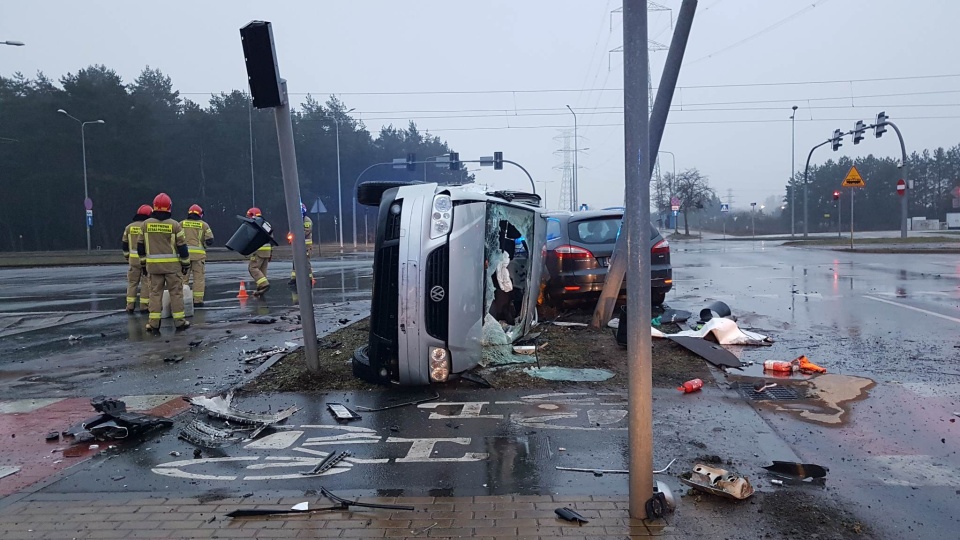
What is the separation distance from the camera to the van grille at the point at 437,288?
5.95 meters

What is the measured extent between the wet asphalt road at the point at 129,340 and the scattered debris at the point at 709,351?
484 centimetres

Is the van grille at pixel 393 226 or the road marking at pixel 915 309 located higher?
the van grille at pixel 393 226

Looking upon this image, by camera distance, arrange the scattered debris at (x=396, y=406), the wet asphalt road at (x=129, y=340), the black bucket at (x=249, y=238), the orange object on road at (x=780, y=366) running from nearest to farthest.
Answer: the scattered debris at (x=396, y=406) → the orange object on road at (x=780, y=366) → the wet asphalt road at (x=129, y=340) → the black bucket at (x=249, y=238)

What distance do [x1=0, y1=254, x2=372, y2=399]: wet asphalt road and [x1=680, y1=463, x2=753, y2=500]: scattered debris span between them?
4.93 m

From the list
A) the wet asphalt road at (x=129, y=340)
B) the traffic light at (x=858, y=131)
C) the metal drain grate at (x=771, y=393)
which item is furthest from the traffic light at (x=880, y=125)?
the metal drain grate at (x=771, y=393)

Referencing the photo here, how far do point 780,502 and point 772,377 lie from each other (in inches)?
126

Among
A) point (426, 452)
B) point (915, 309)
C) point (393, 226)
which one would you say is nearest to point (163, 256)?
point (393, 226)

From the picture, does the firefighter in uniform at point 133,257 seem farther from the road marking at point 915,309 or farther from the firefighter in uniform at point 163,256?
the road marking at point 915,309

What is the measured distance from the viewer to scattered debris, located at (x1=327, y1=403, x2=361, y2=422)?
5.63 metres

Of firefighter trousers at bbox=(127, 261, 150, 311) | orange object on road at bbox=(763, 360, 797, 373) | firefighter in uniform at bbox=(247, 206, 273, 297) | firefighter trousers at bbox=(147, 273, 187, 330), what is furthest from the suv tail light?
firefighter trousers at bbox=(127, 261, 150, 311)

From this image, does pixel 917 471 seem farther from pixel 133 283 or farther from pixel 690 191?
pixel 690 191

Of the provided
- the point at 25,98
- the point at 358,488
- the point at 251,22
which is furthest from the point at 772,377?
the point at 25,98

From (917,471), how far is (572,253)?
261 inches

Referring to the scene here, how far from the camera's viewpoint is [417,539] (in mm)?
3492
